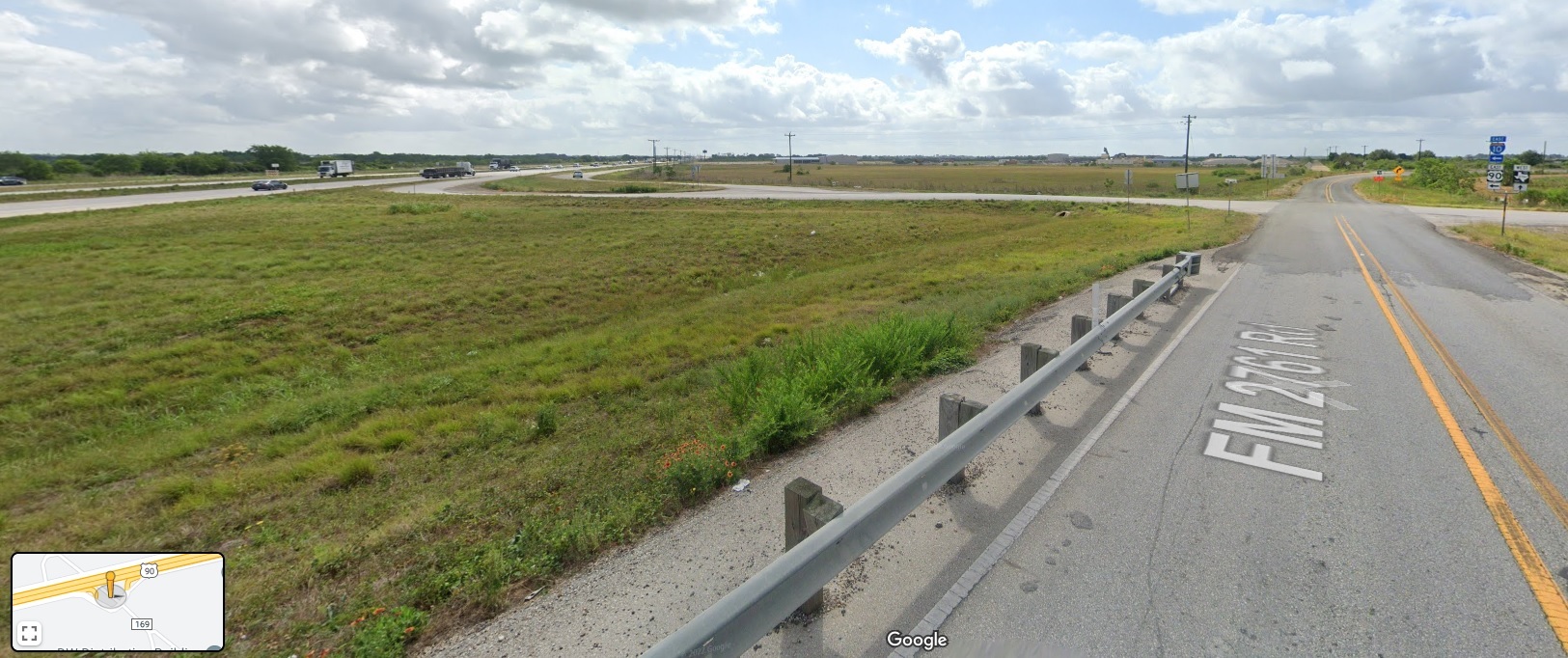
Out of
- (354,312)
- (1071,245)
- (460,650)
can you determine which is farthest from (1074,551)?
(1071,245)

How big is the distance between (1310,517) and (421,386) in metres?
10.4

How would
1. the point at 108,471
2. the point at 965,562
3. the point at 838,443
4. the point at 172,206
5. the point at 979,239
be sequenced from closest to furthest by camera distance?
the point at 965,562
the point at 838,443
the point at 108,471
the point at 979,239
the point at 172,206

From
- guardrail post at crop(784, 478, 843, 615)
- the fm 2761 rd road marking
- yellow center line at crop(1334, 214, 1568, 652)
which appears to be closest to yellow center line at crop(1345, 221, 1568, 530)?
yellow center line at crop(1334, 214, 1568, 652)

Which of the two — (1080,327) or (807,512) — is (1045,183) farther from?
(807,512)

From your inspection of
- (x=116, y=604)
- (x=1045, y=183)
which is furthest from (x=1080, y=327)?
(x=1045, y=183)

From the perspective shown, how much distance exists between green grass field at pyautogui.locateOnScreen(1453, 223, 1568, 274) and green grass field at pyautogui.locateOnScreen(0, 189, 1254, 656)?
6.83 m

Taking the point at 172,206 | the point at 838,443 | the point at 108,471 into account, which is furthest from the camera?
the point at 172,206

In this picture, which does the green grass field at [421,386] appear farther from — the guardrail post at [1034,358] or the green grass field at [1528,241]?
the green grass field at [1528,241]

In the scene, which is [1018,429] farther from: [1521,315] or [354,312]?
[354,312]

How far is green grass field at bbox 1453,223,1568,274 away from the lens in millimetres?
17016

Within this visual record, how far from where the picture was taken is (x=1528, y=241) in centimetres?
2108

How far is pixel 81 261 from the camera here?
20.1 metres

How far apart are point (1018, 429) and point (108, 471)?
919 cm

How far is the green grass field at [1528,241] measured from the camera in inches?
670
